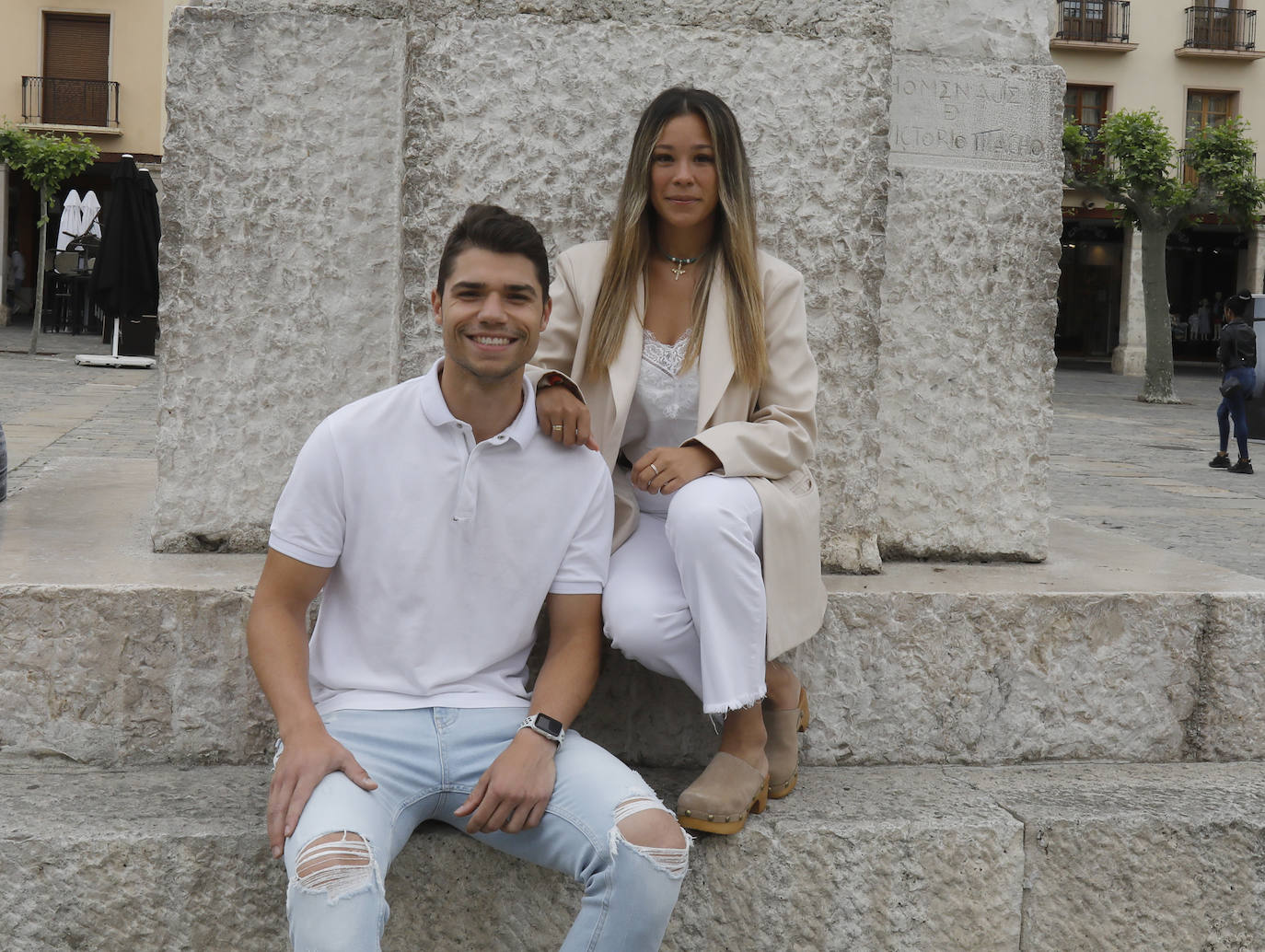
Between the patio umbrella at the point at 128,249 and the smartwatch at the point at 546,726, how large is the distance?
1154cm

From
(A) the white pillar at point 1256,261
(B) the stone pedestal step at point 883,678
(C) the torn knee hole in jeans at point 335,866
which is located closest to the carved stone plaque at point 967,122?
(B) the stone pedestal step at point 883,678

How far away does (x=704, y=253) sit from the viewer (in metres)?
2.92

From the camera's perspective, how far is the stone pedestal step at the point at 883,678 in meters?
2.85

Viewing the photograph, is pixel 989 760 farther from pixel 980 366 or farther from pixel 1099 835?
pixel 980 366

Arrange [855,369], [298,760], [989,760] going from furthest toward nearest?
[855,369] → [989,760] → [298,760]

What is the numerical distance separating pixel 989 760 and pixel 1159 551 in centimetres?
99

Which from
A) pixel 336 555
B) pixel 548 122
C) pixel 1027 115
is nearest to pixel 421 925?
pixel 336 555

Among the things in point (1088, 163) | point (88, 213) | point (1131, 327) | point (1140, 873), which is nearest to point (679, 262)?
point (1140, 873)

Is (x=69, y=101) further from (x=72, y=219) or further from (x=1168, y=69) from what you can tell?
(x=1168, y=69)

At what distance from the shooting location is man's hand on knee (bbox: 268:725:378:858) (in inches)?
87.0

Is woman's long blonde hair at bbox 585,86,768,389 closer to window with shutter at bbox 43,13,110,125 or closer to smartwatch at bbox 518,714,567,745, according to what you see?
smartwatch at bbox 518,714,567,745

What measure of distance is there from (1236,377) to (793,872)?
1016 centimetres

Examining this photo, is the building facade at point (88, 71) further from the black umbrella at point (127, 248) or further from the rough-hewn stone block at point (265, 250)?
the rough-hewn stone block at point (265, 250)

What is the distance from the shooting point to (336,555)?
8.02ft
